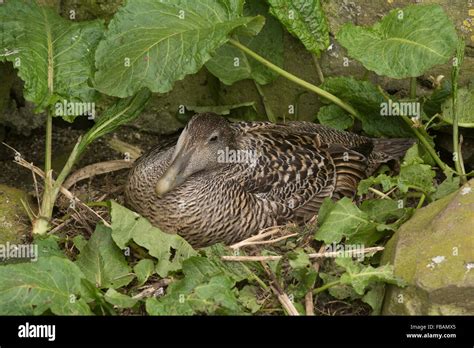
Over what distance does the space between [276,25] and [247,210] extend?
1.29m

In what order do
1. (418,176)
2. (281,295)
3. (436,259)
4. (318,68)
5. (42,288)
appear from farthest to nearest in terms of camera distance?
1. (318,68)
2. (418,176)
3. (281,295)
4. (436,259)
5. (42,288)

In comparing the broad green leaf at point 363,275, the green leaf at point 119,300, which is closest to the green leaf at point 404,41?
the broad green leaf at point 363,275

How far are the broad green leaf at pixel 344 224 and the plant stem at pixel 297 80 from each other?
0.92 m

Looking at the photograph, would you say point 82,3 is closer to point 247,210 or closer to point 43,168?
point 43,168

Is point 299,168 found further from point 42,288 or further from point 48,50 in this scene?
point 42,288

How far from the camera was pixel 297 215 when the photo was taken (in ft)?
20.0

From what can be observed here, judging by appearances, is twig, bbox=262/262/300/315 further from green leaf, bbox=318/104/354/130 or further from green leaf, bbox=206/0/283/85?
green leaf, bbox=206/0/283/85

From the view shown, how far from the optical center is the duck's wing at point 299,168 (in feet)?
19.7

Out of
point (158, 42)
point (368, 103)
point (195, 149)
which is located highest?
point (158, 42)

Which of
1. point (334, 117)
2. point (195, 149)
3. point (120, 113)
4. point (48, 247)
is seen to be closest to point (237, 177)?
point (195, 149)

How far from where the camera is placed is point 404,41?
582cm

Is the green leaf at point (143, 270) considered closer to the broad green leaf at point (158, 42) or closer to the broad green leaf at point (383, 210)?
the broad green leaf at point (158, 42)

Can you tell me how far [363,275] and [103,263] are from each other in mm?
1392
